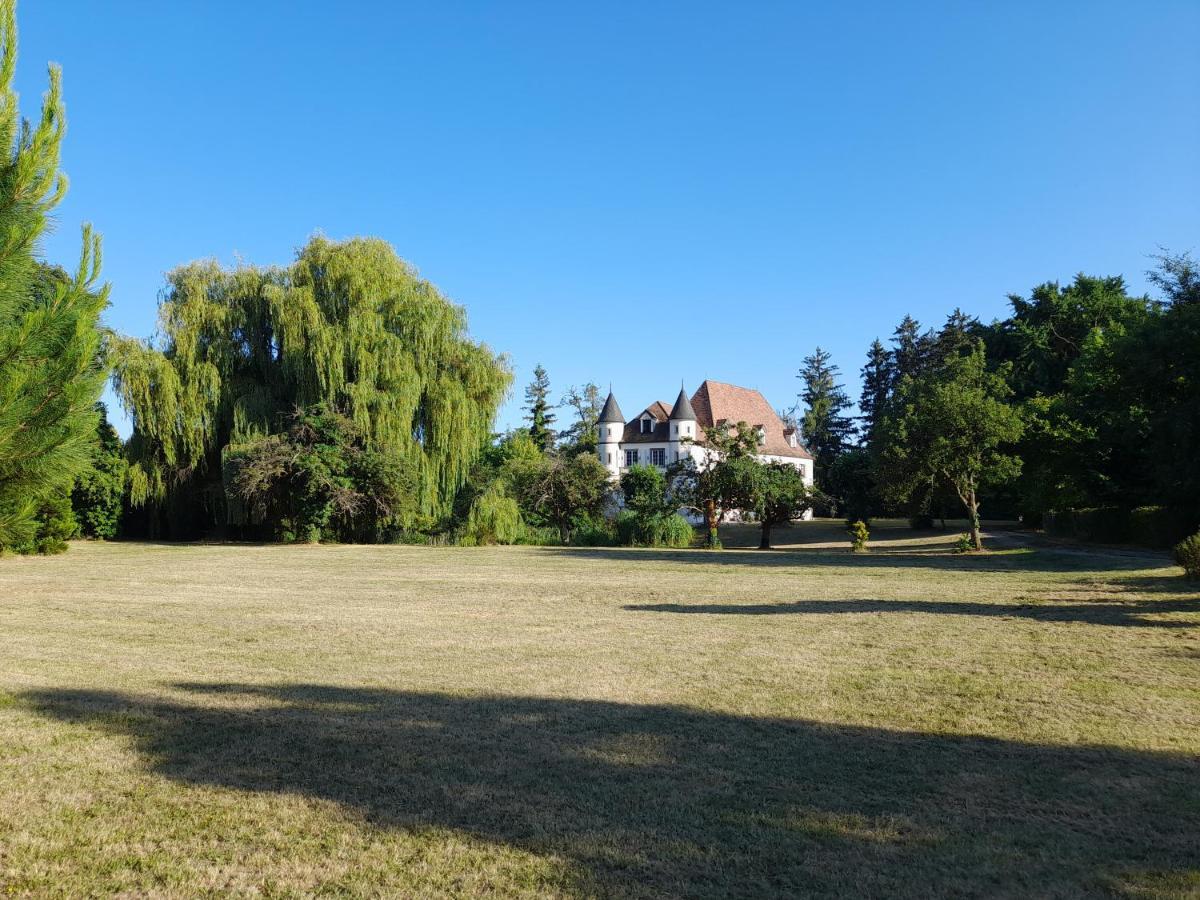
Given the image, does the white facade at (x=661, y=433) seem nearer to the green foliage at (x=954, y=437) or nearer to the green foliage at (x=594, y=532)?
the green foliage at (x=594, y=532)

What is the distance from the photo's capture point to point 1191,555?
1434 centimetres

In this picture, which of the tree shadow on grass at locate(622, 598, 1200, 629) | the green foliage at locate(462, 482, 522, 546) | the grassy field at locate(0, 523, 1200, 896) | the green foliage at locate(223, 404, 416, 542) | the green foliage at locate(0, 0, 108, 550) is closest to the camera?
the grassy field at locate(0, 523, 1200, 896)

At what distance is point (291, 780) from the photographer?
14.6 feet

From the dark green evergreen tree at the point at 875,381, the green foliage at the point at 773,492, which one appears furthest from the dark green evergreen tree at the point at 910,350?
the green foliage at the point at 773,492

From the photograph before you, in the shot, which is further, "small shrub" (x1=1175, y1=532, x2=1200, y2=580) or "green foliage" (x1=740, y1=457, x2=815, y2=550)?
"green foliage" (x1=740, y1=457, x2=815, y2=550)

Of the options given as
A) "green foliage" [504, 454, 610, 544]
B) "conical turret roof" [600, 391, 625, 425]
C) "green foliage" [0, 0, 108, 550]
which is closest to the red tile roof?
"conical turret roof" [600, 391, 625, 425]

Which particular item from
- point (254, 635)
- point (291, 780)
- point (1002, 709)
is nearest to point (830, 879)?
point (291, 780)

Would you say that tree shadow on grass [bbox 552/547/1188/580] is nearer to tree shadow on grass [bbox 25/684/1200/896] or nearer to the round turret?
tree shadow on grass [bbox 25/684/1200/896]

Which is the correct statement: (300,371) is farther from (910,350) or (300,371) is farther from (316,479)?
(910,350)

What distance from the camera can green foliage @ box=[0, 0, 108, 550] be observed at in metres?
5.87

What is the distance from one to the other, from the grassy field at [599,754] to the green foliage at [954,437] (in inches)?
635

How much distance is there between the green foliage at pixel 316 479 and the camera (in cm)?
2747

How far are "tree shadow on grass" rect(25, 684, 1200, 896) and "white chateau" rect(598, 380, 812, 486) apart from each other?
53.5 m

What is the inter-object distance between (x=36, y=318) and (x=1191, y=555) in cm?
1674
